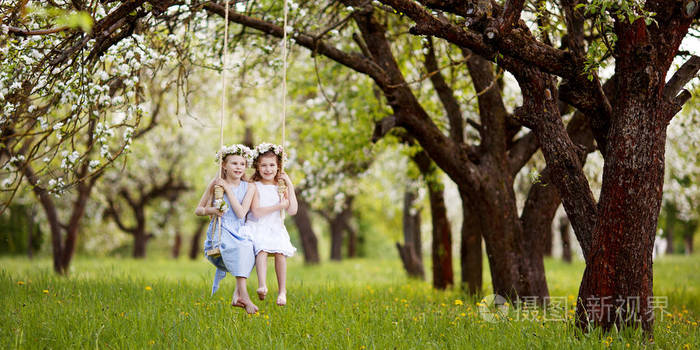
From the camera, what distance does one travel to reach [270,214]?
5.57 meters

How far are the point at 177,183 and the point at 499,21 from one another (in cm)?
1877

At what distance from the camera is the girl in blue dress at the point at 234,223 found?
17.3ft

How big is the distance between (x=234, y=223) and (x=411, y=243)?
717cm

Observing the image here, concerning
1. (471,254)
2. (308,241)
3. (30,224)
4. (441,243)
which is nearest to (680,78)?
(471,254)

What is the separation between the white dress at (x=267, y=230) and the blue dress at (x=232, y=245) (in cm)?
7

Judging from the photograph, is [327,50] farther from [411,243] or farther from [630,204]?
[411,243]

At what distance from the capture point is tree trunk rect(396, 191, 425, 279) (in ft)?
39.2

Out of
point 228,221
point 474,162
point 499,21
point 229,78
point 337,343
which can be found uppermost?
point 229,78

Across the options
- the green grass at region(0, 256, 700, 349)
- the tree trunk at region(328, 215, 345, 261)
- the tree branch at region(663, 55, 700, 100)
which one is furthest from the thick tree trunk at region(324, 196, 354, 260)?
the tree branch at region(663, 55, 700, 100)

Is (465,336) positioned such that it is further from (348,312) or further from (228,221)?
(228,221)

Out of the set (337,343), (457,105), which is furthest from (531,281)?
(337,343)

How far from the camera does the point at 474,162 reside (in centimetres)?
788

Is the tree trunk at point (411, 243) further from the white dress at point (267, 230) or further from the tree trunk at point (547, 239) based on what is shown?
the white dress at point (267, 230)

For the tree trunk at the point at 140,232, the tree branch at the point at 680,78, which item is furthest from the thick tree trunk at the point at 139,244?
the tree branch at the point at 680,78
